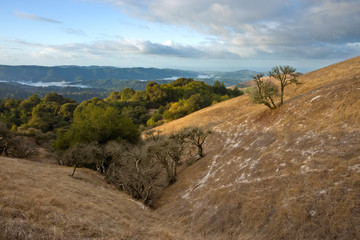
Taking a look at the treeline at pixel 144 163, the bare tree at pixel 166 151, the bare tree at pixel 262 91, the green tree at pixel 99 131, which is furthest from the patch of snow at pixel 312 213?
the green tree at pixel 99 131

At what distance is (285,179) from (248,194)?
303 centimetres

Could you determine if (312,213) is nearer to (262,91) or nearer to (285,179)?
(285,179)

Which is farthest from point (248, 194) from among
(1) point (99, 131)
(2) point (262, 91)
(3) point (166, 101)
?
(3) point (166, 101)

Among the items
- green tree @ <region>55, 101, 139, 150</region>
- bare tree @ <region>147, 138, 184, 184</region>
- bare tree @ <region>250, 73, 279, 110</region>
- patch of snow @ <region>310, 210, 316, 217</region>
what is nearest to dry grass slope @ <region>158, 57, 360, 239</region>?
patch of snow @ <region>310, 210, 316, 217</region>

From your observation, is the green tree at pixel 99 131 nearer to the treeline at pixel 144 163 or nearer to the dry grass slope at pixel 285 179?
the treeline at pixel 144 163

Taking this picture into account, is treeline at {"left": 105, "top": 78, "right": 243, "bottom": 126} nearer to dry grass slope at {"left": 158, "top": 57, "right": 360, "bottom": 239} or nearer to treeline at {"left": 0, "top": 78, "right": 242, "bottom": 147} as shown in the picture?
treeline at {"left": 0, "top": 78, "right": 242, "bottom": 147}

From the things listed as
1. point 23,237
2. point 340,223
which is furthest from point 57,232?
point 340,223

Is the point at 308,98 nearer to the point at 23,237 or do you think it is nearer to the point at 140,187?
the point at 140,187

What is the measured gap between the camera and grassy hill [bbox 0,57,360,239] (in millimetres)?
8492

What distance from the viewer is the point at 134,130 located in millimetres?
38688

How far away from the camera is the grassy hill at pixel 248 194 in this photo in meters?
8.49

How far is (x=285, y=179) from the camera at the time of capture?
1552 cm

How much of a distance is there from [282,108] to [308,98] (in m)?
3.40

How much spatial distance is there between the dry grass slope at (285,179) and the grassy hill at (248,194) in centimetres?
6
